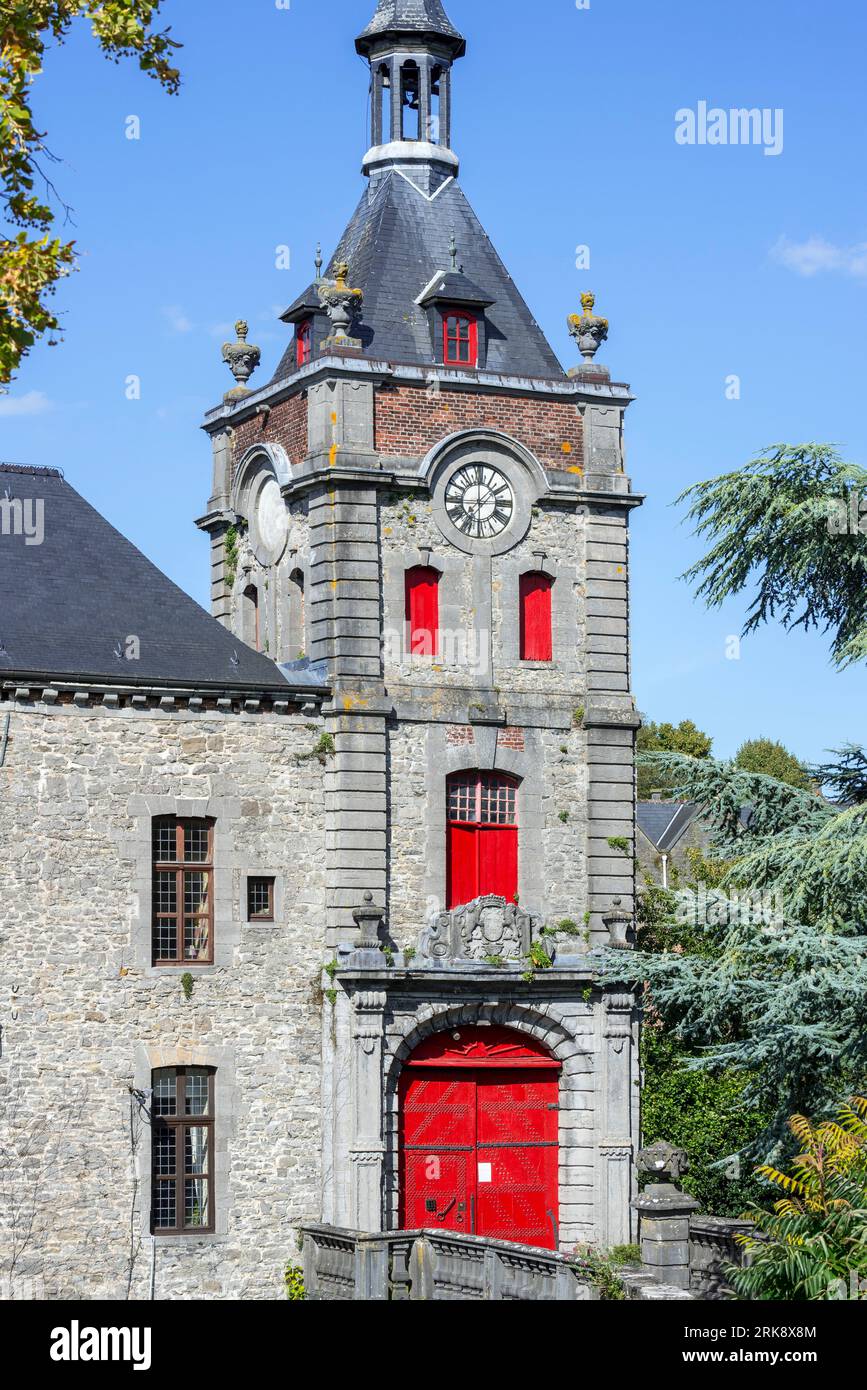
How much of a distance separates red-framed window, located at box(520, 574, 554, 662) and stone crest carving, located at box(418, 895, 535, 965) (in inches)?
136

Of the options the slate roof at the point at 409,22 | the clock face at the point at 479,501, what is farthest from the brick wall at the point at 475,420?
the slate roof at the point at 409,22

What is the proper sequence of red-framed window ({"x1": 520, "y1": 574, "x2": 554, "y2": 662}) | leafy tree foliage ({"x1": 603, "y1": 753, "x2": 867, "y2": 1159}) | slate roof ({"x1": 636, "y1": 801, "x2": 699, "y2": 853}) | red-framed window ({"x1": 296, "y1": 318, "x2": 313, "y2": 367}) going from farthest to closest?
1. slate roof ({"x1": 636, "y1": 801, "x2": 699, "y2": 853})
2. red-framed window ({"x1": 296, "y1": 318, "x2": 313, "y2": 367})
3. red-framed window ({"x1": 520, "y1": 574, "x2": 554, "y2": 662})
4. leafy tree foliage ({"x1": 603, "y1": 753, "x2": 867, "y2": 1159})

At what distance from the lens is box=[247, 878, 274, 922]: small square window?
96.4 ft

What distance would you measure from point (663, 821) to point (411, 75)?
33313 millimetres

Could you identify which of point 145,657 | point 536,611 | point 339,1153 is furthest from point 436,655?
point 339,1153

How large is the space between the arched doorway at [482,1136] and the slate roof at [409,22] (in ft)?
45.9

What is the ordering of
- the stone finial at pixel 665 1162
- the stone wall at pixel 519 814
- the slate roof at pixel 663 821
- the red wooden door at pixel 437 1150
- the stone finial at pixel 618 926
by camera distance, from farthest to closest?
the slate roof at pixel 663 821 < the stone finial at pixel 618 926 < the stone wall at pixel 519 814 < the red wooden door at pixel 437 1150 < the stone finial at pixel 665 1162

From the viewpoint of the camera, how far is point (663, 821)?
209 feet

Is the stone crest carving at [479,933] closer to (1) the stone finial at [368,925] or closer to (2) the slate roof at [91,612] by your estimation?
(1) the stone finial at [368,925]

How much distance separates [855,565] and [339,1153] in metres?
10.4

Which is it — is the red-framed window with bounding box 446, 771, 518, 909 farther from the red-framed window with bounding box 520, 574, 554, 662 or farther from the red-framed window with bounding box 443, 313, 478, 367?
the red-framed window with bounding box 443, 313, 478, 367

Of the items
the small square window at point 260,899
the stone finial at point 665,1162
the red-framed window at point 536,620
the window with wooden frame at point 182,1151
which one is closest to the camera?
the stone finial at point 665,1162

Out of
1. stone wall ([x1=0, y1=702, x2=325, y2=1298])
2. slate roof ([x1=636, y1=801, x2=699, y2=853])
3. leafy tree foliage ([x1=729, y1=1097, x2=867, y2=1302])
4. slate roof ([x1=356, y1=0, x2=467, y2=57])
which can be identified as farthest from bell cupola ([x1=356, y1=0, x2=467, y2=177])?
slate roof ([x1=636, y1=801, x2=699, y2=853])

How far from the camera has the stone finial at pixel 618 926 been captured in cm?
3062
